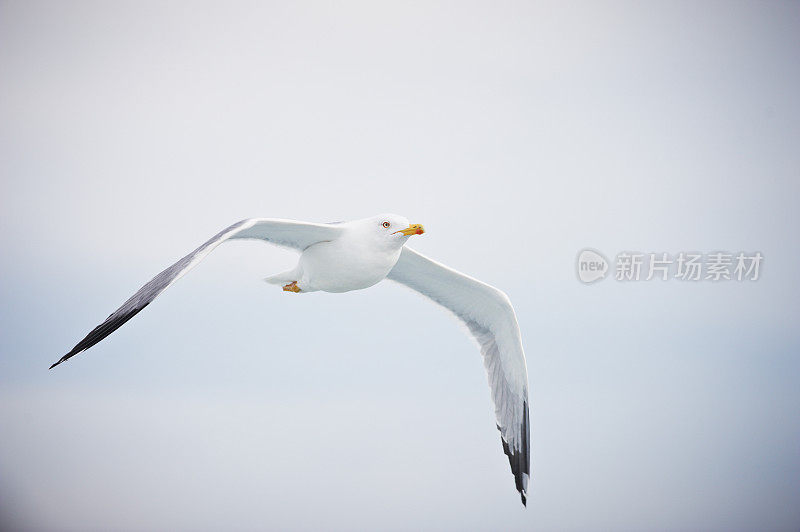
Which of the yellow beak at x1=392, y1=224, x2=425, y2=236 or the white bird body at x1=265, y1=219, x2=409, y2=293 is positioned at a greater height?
the yellow beak at x1=392, y1=224, x2=425, y2=236

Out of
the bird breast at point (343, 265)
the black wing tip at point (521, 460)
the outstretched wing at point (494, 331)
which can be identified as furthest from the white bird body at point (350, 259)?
the black wing tip at point (521, 460)

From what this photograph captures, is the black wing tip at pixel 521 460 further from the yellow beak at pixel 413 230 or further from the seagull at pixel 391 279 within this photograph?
the yellow beak at pixel 413 230

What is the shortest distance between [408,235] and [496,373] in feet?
4.40

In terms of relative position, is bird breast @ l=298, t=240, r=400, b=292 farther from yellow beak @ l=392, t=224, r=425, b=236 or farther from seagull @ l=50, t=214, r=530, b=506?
yellow beak @ l=392, t=224, r=425, b=236

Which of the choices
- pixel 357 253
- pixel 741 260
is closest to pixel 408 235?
pixel 357 253

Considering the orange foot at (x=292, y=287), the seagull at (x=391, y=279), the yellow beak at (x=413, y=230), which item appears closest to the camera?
the seagull at (x=391, y=279)

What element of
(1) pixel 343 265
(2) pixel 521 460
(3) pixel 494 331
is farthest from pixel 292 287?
(2) pixel 521 460

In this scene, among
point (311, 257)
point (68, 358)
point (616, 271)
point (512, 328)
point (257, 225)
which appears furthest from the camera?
point (616, 271)

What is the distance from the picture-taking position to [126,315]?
310 centimetres

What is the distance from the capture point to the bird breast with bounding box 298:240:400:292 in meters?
3.79

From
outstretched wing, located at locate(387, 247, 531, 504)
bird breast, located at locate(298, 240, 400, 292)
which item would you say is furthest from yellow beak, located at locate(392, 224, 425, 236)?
→ outstretched wing, located at locate(387, 247, 531, 504)

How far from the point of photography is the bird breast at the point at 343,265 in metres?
3.79

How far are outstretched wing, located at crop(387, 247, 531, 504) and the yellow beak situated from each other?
18.7 inches

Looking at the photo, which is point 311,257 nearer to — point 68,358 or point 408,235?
point 408,235
